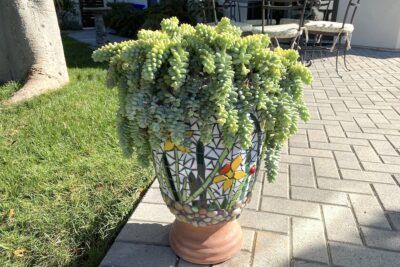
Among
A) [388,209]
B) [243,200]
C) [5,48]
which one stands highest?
[5,48]

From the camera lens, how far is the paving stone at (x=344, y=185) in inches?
92.3

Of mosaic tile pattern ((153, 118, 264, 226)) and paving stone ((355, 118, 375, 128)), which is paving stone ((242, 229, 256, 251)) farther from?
paving stone ((355, 118, 375, 128))

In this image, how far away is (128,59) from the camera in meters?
1.25

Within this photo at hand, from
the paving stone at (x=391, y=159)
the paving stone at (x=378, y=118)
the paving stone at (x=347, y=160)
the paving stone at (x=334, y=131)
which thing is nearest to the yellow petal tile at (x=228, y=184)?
the paving stone at (x=347, y=160)

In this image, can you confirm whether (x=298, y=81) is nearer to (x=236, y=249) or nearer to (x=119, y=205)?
(x=236, y=249)

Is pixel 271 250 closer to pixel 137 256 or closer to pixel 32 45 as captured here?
pixel 137 256

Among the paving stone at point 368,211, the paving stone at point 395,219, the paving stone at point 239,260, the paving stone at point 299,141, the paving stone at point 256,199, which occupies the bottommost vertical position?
the paving stone at point 395,219

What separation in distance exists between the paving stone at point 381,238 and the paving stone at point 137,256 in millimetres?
1081

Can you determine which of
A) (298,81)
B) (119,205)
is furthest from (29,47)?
(298,81)

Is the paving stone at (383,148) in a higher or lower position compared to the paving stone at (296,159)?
lower

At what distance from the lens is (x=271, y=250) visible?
1.81 meters

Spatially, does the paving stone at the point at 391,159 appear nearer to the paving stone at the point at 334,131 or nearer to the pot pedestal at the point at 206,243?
the paving stone at the point at 334,131

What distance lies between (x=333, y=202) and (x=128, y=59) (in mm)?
1644

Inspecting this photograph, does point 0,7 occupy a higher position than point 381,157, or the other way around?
point 0,7
